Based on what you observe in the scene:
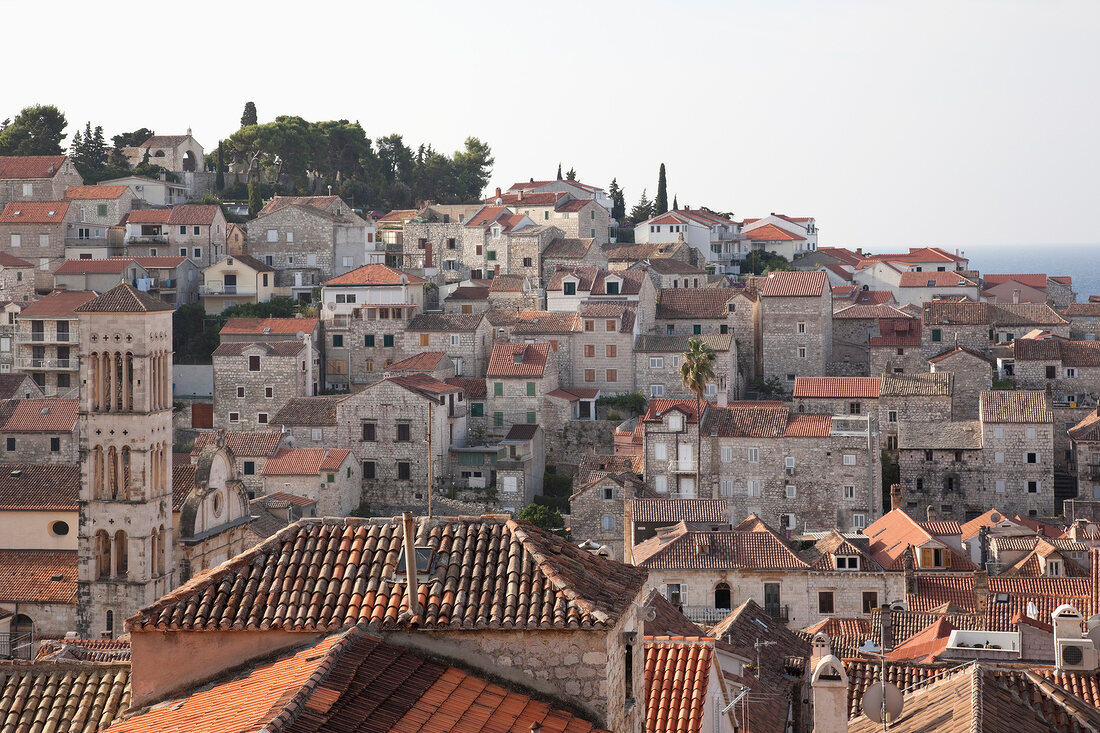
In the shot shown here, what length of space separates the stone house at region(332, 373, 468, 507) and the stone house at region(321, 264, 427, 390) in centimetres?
819

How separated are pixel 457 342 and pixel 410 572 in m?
55.9

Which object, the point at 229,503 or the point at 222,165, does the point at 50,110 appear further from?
the point at 229,503

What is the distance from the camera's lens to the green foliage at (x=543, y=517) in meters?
59.1

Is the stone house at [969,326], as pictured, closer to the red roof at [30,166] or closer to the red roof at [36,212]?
the red roof at [36,212]

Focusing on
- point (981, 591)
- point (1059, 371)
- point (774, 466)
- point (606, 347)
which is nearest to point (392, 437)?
point (606, 347)

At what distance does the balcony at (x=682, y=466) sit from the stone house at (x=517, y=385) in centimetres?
844

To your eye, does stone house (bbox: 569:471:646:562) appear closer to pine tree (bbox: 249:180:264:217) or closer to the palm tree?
the palm tree

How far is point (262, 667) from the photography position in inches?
581

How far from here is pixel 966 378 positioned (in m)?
64.8

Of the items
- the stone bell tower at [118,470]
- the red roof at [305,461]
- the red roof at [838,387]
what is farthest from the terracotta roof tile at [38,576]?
the red roof at [838,387]

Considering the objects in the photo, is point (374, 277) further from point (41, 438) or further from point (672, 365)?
point (41, 438)

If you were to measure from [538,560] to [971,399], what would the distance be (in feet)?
172

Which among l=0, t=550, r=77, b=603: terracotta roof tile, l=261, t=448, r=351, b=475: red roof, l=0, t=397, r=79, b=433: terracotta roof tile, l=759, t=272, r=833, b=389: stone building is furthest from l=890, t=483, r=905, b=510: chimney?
l=0, t=397, r=79, b=433: terracotta roof tile

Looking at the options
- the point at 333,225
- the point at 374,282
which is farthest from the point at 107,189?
the point at 374,282
